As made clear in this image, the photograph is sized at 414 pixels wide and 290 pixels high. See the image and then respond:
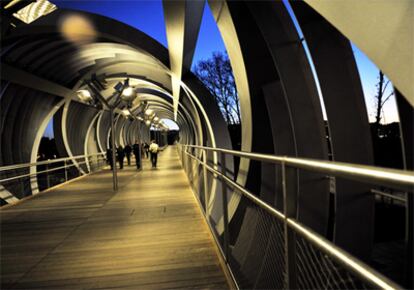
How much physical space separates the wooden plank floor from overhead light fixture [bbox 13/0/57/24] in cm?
557

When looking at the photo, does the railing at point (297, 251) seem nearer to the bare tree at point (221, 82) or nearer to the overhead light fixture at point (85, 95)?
the overhead light fixture at point (85, 95)

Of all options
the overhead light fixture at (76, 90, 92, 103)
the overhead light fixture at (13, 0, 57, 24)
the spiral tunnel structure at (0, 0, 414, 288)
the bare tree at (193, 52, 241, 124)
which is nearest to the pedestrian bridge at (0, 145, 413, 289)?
the spiral tunnel structure at (0, 0, 414, 288)

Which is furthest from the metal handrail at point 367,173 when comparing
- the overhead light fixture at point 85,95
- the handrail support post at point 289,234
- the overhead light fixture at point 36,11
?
the overhead light fixture at point 85,95

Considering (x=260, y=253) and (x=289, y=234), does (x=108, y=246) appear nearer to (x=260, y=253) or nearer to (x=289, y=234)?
(x=260, y=253)

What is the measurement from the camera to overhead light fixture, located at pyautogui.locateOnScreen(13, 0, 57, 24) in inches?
394

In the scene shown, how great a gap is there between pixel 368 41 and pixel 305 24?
9.45 feet

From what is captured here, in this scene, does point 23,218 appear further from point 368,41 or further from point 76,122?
point 76,122

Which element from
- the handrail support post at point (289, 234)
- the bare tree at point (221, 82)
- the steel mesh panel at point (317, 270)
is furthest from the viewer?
the bare tree at point (221, 82)

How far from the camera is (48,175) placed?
11250mm

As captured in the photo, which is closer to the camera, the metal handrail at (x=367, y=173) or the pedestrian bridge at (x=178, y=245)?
the metal handrail at (x=367, y=173)

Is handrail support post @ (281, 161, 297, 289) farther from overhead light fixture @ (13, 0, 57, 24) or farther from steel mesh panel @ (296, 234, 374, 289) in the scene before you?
overhead light fixture @ (13, 0, 57, 24)

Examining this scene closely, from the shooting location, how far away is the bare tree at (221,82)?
26203 mm

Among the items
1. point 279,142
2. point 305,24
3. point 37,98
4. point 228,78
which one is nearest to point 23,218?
point 279,142

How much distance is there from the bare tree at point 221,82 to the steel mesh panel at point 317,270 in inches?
946
